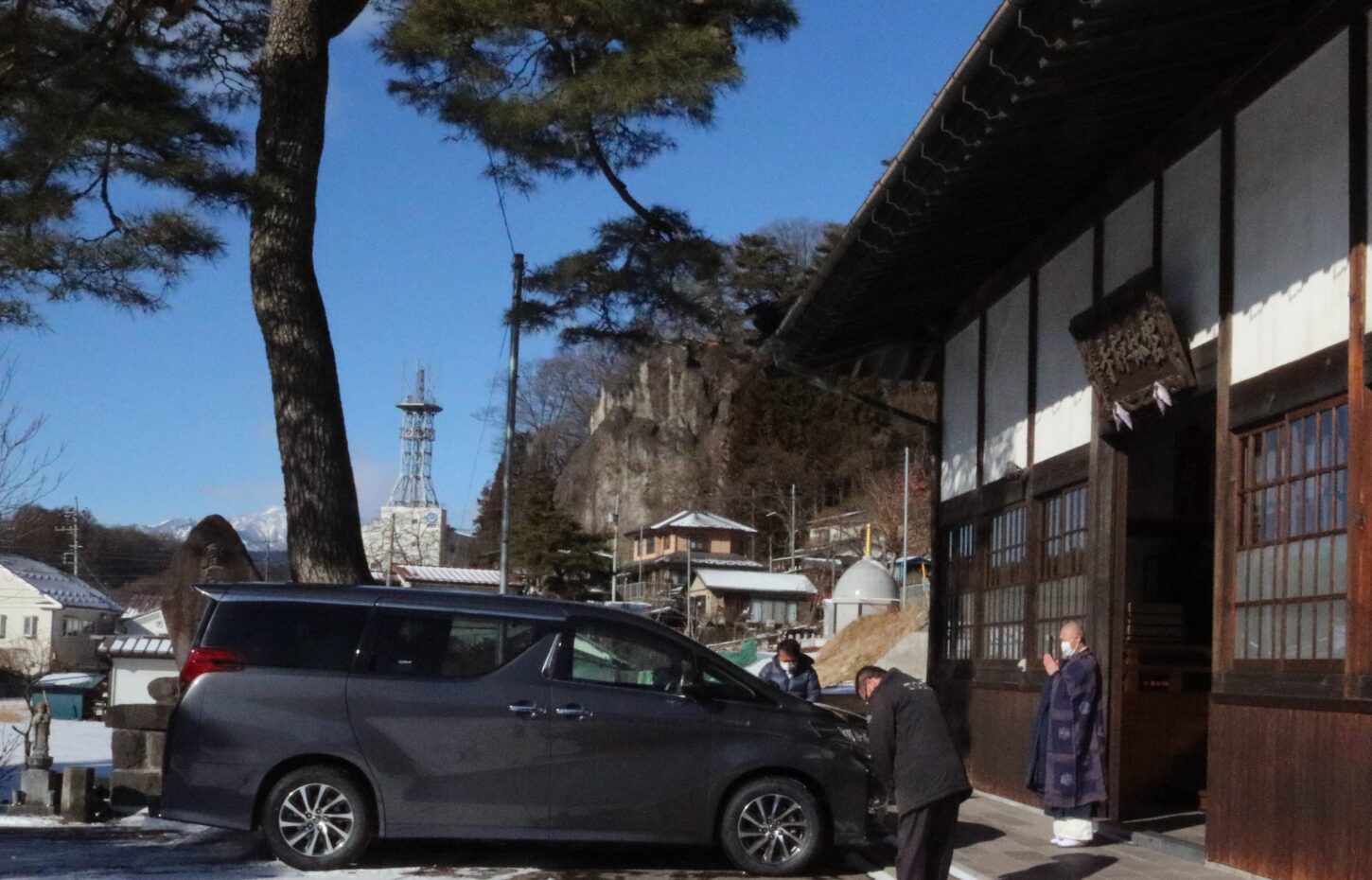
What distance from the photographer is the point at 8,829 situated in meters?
10.8

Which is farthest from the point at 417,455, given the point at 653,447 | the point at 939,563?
the point at 939,563

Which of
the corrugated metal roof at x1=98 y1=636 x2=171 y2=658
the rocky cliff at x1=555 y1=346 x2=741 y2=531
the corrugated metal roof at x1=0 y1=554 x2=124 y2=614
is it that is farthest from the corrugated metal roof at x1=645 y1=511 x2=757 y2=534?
the corrugated metal roof at x1=98 y1=636 x2=171 y2=658

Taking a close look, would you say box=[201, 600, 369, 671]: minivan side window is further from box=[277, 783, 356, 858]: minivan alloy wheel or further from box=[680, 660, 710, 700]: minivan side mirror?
box=[680, 660, 710, 700]: minivan side mirror

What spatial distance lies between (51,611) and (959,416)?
222ft

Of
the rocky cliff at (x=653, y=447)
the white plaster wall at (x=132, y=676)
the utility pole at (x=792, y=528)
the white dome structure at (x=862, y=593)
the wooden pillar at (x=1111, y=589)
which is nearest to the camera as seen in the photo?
the wooden pillar at (x=1111, y=589)

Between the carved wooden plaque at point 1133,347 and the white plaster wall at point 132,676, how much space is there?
1071 inches

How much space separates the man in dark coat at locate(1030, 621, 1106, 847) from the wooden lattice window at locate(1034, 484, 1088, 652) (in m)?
1.40

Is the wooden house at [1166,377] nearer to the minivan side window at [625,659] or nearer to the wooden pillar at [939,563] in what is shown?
the wooden pillar at [939,563]

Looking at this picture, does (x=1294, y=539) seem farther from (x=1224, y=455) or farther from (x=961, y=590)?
(x=961, y=590)

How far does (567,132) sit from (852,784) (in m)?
6.63

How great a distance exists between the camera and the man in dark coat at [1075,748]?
10.0 metres

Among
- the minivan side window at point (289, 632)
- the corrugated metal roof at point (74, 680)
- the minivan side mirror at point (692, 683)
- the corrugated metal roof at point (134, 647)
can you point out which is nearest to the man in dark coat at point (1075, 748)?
the minivan side mirror at point (692, 683)

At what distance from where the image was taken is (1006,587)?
13.8 metres

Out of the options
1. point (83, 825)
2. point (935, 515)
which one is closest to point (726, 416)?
point (935, 515)
